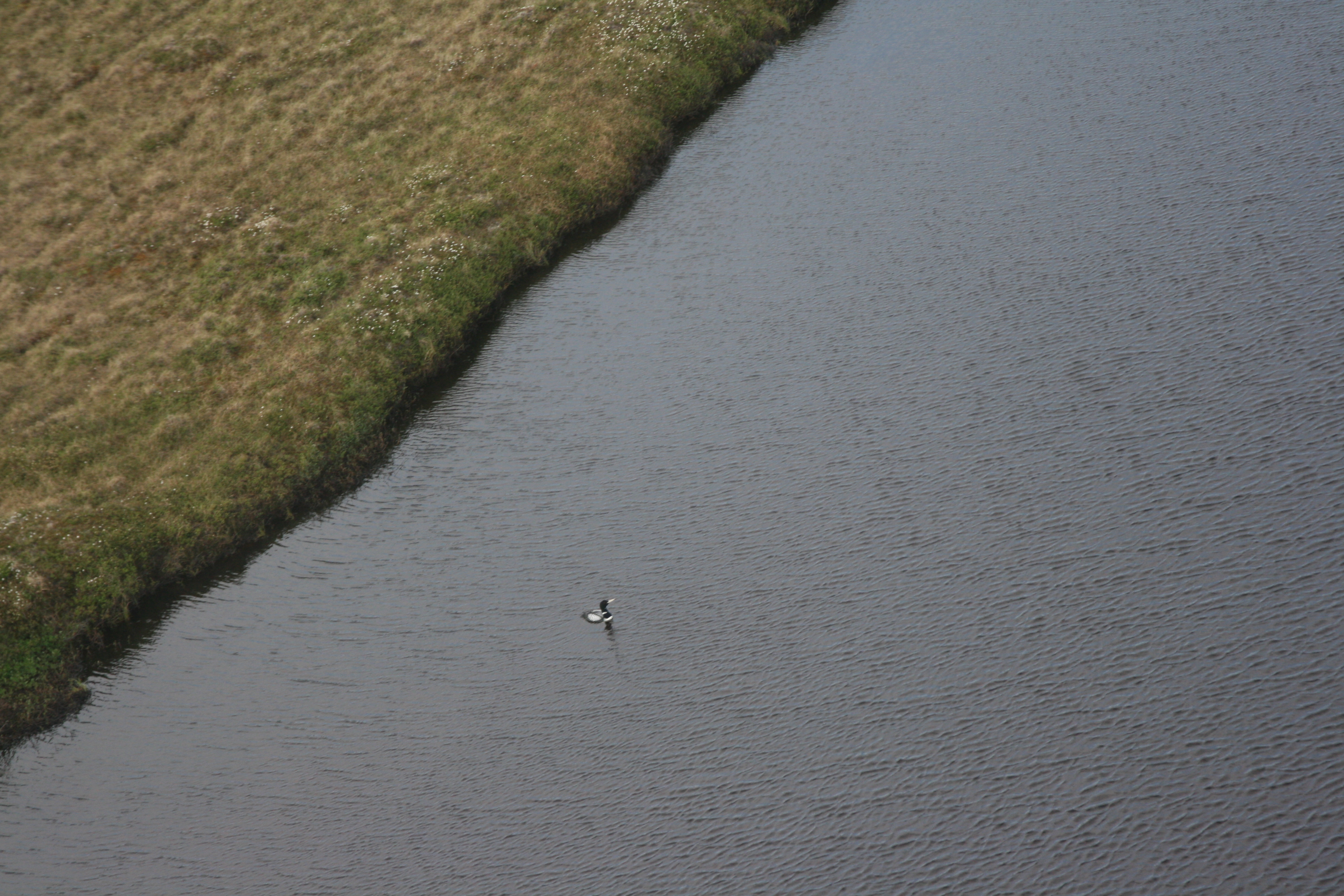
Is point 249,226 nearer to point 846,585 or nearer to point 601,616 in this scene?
point 601,616

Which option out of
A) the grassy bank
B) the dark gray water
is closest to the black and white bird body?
the dark gray water

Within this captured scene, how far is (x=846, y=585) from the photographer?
29969mm

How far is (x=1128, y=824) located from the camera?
74.7 ft

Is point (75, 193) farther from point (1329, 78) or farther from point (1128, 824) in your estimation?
point (1329, 78)

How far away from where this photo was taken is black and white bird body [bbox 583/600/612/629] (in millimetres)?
29969

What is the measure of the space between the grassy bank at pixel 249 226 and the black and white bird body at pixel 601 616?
13063 mm

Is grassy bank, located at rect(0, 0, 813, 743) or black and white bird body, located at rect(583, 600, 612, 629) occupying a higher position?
grassy bank, located at rect(0, 0, 813, 743)

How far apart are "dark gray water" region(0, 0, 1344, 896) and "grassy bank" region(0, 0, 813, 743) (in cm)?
280

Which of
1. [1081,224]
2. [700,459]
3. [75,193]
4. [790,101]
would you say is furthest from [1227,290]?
[75,193]

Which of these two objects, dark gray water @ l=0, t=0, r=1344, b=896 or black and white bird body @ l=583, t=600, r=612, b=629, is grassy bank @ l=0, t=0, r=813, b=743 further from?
black and white bird body @ l=583, t=600, r=612, b=629

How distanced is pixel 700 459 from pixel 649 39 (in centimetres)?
3145

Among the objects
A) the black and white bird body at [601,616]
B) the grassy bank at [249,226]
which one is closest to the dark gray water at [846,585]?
the black and white bird body at [601,616]

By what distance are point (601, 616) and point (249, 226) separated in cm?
3080

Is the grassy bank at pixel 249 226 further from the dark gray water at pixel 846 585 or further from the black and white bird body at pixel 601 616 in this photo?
the black and white bird body at pixel 601 616
